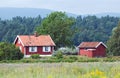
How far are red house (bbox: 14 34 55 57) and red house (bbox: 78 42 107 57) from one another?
17.5 feet

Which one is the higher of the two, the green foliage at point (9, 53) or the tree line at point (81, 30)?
the green foliage at point (9, 53)

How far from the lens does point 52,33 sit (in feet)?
264

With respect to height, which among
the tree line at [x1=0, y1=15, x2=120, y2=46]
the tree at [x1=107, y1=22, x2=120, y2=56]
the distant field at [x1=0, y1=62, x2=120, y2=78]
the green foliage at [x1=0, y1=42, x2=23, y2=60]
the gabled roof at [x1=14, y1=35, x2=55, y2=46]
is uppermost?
the distant field at [x1=0, y1=62, x2=120, y2=78]

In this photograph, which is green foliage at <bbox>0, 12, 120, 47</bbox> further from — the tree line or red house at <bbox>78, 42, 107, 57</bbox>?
red house at <bbox>78, 42, 107, 57</bbox>

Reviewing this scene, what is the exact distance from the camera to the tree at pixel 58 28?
8044 cm

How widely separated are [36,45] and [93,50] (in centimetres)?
858

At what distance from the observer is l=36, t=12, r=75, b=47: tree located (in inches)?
3167

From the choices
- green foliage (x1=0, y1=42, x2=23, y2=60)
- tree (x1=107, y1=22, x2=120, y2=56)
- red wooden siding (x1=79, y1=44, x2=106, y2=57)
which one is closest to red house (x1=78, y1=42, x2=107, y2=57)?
red wooden siding (x1=79, y1=44, x2=106, y2=57)

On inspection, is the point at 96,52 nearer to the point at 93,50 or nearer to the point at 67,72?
the point at 93,50

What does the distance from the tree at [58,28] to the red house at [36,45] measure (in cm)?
1142

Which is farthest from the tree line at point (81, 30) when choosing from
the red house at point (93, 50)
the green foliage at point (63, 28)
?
the red house at point (93, 50)

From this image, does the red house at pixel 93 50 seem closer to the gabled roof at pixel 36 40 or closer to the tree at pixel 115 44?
the gabled roof at pixel 36 40

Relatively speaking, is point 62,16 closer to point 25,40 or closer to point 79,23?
point 25,40

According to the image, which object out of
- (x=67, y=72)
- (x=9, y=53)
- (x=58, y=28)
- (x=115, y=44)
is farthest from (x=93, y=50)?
(x=67, y=72)
